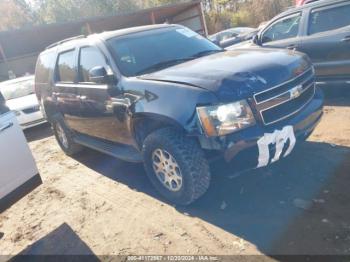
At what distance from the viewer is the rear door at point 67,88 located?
5185mm

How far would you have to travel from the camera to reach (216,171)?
3.57m

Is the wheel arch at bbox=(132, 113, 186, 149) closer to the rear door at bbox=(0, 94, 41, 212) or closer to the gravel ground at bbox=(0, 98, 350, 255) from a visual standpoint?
the gravel ground at bbox=(0, 98, 350, 255)


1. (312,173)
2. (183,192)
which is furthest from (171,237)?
(312,173)

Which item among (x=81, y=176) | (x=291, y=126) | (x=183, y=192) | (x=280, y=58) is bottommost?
(x=81, y=176)

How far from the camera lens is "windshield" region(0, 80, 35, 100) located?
34.9ft

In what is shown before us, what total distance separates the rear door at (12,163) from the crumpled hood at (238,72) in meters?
1.57

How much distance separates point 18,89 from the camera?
10.9m

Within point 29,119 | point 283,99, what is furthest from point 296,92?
point 29,119

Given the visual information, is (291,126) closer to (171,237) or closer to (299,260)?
(299,260)

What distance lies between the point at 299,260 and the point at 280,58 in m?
2.02

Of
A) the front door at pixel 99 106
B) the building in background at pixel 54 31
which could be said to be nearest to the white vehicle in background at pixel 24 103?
the front door at pixel 99 106

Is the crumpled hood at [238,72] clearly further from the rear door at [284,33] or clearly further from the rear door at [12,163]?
the rear door at [284,33]

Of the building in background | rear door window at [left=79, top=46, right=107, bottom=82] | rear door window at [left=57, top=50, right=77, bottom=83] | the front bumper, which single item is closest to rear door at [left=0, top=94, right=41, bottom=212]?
rear door window at [left=79, top=46, right=107, bottom=82]

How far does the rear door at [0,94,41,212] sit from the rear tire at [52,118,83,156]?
211cm
